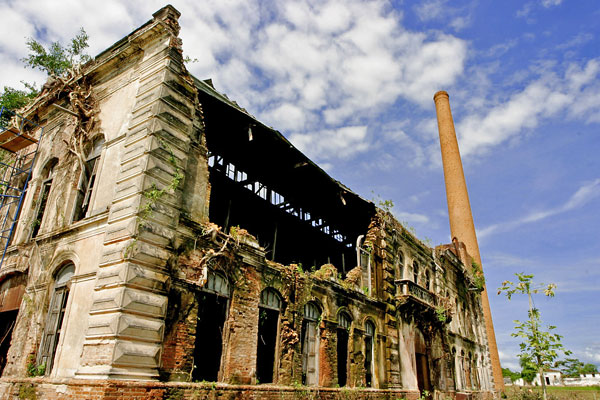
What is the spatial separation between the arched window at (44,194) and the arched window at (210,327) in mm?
5799

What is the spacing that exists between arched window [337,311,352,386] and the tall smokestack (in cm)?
2179

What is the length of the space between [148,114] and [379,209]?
1154 centimetres

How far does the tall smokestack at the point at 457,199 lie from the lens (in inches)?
1284

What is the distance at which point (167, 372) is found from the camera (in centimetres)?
859

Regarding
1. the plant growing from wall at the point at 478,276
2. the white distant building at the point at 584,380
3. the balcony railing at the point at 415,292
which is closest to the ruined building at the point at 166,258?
the balcony railing at the point at 415,292

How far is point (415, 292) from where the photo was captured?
1933 centimetres

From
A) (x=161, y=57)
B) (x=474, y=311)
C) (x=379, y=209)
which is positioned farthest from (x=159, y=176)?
(x=474, y=311)

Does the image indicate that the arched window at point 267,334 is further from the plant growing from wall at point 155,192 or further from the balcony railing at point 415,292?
the balcony railing at point 415,292

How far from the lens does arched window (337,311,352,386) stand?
1450 centimetres

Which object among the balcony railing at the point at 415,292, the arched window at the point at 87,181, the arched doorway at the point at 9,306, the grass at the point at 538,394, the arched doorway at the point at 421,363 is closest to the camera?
the arched window at the point at 87,181

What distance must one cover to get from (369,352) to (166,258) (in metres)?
10.1

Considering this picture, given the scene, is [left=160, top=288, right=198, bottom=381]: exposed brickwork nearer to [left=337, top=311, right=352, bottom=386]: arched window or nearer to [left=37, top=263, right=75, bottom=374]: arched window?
[left=37, top=263, right=75, bottom=374]: arched window

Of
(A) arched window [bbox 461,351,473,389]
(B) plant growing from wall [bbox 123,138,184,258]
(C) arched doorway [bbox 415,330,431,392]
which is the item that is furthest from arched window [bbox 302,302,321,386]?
(A) arched window [bbox 461,351,473,389]

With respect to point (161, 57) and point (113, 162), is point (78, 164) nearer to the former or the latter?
point (113, 162)
